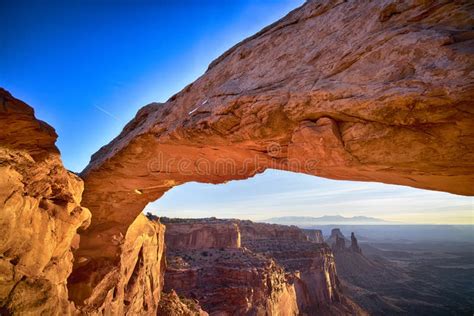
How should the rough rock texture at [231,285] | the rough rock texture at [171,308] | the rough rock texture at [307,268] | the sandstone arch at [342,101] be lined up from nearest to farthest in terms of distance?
the sandstone arch at [342,101], the rough rock texture at [171,308], the rough rock texture at [231,285], the rough rock texture at [307,268]

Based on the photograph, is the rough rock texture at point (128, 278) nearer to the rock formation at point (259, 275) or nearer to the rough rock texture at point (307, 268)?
the rock formation at point (259, 275)

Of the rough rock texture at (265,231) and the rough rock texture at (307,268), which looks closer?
the rough rock texture at (307,268)

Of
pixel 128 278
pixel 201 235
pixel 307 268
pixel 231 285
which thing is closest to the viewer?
pixel 128 278

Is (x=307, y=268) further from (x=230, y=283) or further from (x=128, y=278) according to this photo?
(x=128, y=278)

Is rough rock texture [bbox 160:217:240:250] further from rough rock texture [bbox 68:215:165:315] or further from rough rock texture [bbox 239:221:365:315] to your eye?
rough rock texture [bbox 68:215:165:315]

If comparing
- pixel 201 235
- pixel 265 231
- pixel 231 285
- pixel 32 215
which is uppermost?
pixel 32 215

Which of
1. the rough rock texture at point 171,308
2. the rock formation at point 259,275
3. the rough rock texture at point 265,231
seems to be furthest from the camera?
the rough rock texture at point 265,231

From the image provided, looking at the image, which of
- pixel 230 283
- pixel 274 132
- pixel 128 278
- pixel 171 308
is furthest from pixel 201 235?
pixel 274 132

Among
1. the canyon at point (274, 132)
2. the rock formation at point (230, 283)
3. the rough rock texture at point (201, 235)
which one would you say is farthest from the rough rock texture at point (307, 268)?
the canyon at point (274, 132)
